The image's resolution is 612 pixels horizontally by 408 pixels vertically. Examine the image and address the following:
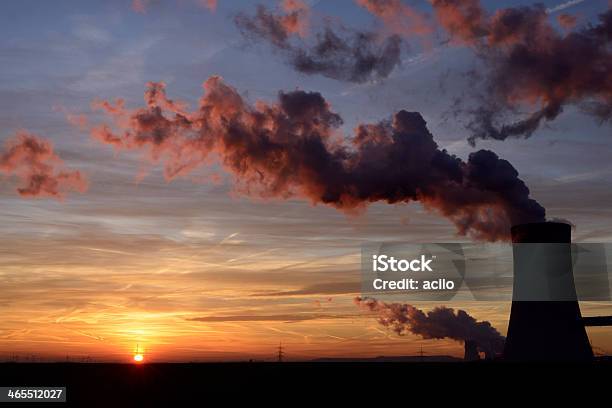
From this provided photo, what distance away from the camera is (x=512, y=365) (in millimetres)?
63406

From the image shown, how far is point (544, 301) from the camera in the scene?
60719 mm

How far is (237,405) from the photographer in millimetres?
38500

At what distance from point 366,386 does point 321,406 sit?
59.5ft

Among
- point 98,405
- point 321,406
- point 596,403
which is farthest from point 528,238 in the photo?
point 98,405

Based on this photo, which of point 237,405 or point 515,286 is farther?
point 515,286

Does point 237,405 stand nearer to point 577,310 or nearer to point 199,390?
point 199,390

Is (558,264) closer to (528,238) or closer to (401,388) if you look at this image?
(528,238)

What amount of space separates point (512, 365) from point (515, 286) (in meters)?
7.15

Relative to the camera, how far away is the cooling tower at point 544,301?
59.1 meters

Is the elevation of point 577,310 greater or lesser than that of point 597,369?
greater

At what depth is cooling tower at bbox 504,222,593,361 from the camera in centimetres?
5912

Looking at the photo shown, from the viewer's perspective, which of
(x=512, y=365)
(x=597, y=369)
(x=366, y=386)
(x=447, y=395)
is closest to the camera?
(x=447, y=395)

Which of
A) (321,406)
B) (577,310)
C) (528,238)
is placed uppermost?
(528,238)

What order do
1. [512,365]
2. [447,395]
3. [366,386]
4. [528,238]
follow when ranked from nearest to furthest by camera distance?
[447,395]
[366,386]
[528,238]
[512,365]
